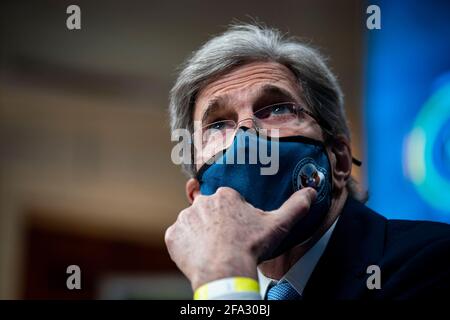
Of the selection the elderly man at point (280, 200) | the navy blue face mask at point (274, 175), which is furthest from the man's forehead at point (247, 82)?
the navy blue face mask at point (274, 175)

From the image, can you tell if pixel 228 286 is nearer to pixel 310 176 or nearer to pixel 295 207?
pixel 295 207

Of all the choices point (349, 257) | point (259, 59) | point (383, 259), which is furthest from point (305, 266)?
point (259, 59)

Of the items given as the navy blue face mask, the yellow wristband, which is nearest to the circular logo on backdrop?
the navy blue face mask

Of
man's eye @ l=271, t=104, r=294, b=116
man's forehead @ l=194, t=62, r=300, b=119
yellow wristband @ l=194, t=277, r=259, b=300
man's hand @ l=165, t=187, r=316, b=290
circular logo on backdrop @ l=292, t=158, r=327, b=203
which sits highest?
man's forehead @ l=194, t=62, r=300, b=119

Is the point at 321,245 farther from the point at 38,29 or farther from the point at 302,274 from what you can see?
the point at 38,29

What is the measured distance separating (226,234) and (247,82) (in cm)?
66

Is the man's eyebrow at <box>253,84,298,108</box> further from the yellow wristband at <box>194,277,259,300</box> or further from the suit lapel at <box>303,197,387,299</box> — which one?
the yellow wristband at <box>194,277,259,300</box>

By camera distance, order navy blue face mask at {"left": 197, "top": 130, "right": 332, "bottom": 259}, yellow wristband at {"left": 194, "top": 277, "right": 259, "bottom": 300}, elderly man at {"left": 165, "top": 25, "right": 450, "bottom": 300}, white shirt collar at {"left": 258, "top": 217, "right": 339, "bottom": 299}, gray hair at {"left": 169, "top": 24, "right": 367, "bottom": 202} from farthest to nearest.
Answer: gray hair at {"left": 169, "top": 24, "right": 367, "bottom": 202}
white shirt collar at {"left": 258, "top": 217, "right": 339, "bottom": 299}
navy blue face mask at {"left": 197, "top": 130, "right": 332, "bottom": 259}
elderly man at {"left": 165, "top": 25, "right": 450, "bottom": 300}
yellow wristband at {"left": 194, "top": 277, "right": 259, "bottom": 300}

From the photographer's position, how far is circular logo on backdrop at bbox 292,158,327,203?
5.67 feet

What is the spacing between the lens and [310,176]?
176cm

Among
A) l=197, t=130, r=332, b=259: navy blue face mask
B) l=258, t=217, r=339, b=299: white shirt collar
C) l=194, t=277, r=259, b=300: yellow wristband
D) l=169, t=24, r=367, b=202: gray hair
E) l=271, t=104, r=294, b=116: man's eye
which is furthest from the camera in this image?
l=169, t=24, r=367, b=202: gray hair

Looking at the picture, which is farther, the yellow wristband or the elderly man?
the elderly man
